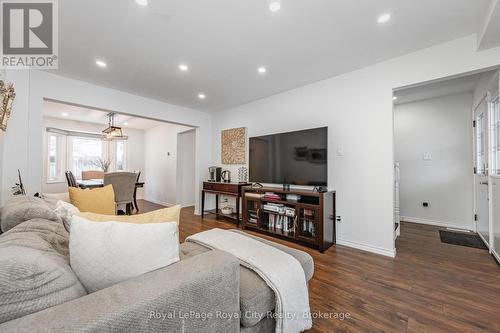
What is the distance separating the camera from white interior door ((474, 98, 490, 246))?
275cm

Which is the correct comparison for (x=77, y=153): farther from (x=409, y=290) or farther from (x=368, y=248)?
(x=409, y=290)

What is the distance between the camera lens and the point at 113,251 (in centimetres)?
83

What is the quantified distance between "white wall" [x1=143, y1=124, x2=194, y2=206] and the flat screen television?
111 inches

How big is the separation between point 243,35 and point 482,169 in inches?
153

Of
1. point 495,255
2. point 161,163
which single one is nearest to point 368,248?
point 495,255

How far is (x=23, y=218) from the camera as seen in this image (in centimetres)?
113

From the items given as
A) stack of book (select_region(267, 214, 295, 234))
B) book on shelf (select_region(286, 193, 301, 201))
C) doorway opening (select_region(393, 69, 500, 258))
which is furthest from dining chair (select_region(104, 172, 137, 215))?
doorway opening (select_region(393, 69, 500, 258))

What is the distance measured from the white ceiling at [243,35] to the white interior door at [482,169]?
166cm

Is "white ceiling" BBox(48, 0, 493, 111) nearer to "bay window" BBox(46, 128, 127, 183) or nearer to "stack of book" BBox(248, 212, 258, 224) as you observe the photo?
"stack of book" BBox(248, 212, 258, 224)

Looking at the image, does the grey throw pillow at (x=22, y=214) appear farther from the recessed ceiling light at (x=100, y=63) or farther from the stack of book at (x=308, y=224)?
the stack of book at (x=308, y=224)

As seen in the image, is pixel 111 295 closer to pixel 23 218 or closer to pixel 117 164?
pixel 23 218

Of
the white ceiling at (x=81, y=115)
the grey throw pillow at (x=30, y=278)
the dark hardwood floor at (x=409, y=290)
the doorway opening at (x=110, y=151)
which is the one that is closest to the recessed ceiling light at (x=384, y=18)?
the dark hardwood floor at (x=409, y=290)

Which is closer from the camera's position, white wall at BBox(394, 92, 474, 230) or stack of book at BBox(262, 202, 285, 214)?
stack of book at BBox(262, 202, 285, 214)

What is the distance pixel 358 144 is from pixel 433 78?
1.03 m
